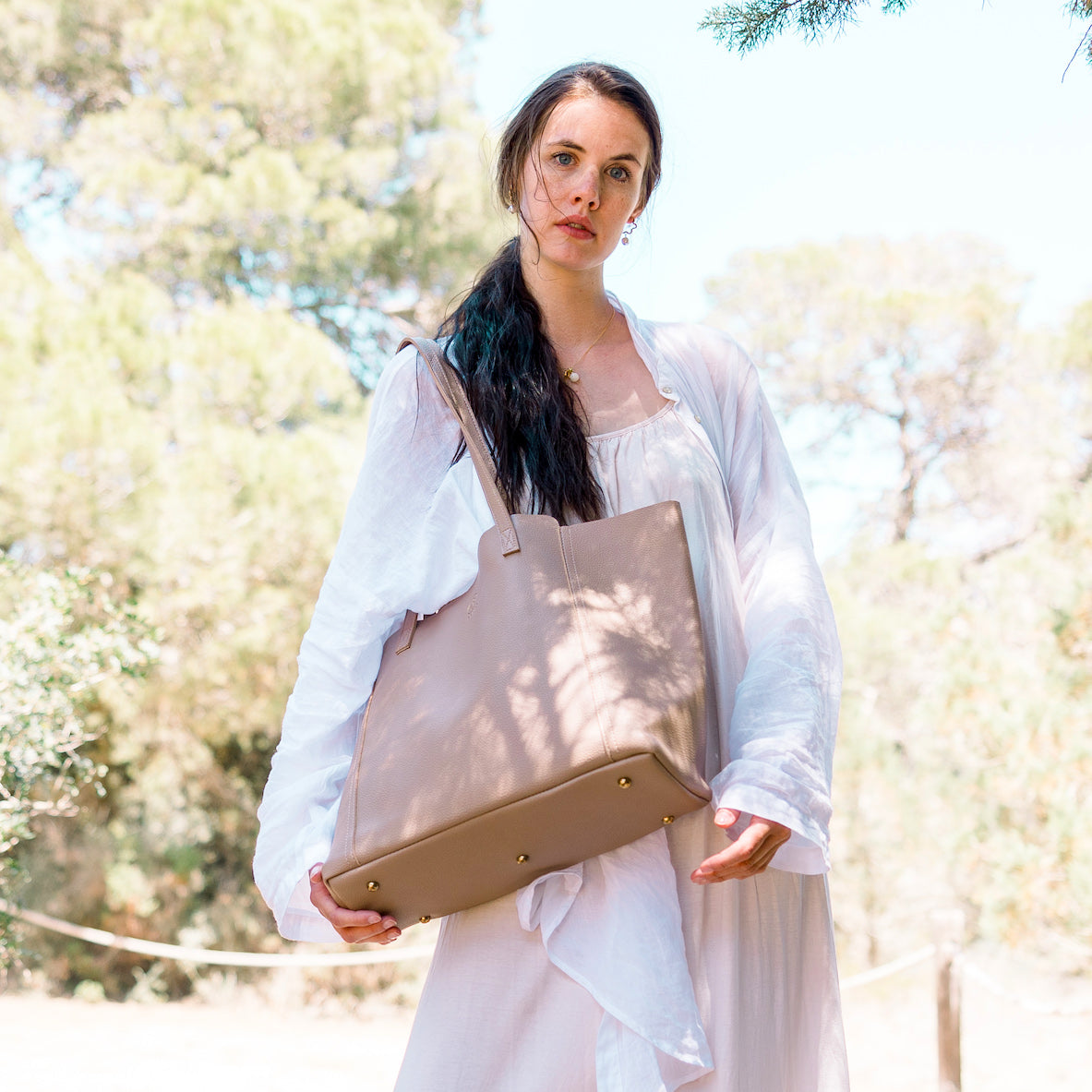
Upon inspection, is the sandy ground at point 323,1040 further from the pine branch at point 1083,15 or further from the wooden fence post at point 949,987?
the pine branch at point 1083,15

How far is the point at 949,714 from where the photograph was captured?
5.75 m

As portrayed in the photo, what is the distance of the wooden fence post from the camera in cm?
397

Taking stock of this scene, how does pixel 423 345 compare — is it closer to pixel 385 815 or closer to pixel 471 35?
pixel 385 815

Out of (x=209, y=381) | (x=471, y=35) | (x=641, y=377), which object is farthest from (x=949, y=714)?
(x=471, y=35)

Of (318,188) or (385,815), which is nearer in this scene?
(385,815)

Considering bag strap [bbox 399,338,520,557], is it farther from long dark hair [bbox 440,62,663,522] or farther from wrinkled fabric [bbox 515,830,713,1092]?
wrinkled fabric [bbox 515,830,713,1092]

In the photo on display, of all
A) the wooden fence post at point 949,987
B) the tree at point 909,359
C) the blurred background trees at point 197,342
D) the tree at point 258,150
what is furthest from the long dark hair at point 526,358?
the tree at point 909,359

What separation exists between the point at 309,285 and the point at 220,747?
3.34 meters

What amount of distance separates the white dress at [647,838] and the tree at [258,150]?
21.0ft

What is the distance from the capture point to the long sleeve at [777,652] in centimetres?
106

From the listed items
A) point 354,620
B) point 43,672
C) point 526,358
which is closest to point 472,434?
point 526,358

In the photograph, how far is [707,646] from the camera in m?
1.24

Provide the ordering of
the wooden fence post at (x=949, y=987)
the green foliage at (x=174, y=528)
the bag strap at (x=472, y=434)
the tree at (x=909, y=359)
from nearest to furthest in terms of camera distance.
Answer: the bag strap at (x=472, y=434) < the wooden fence post at (x=949, y=987) < the green foliage at (x=174, y=528) < the tree at (x=909, y=359)

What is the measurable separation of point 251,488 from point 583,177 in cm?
514
